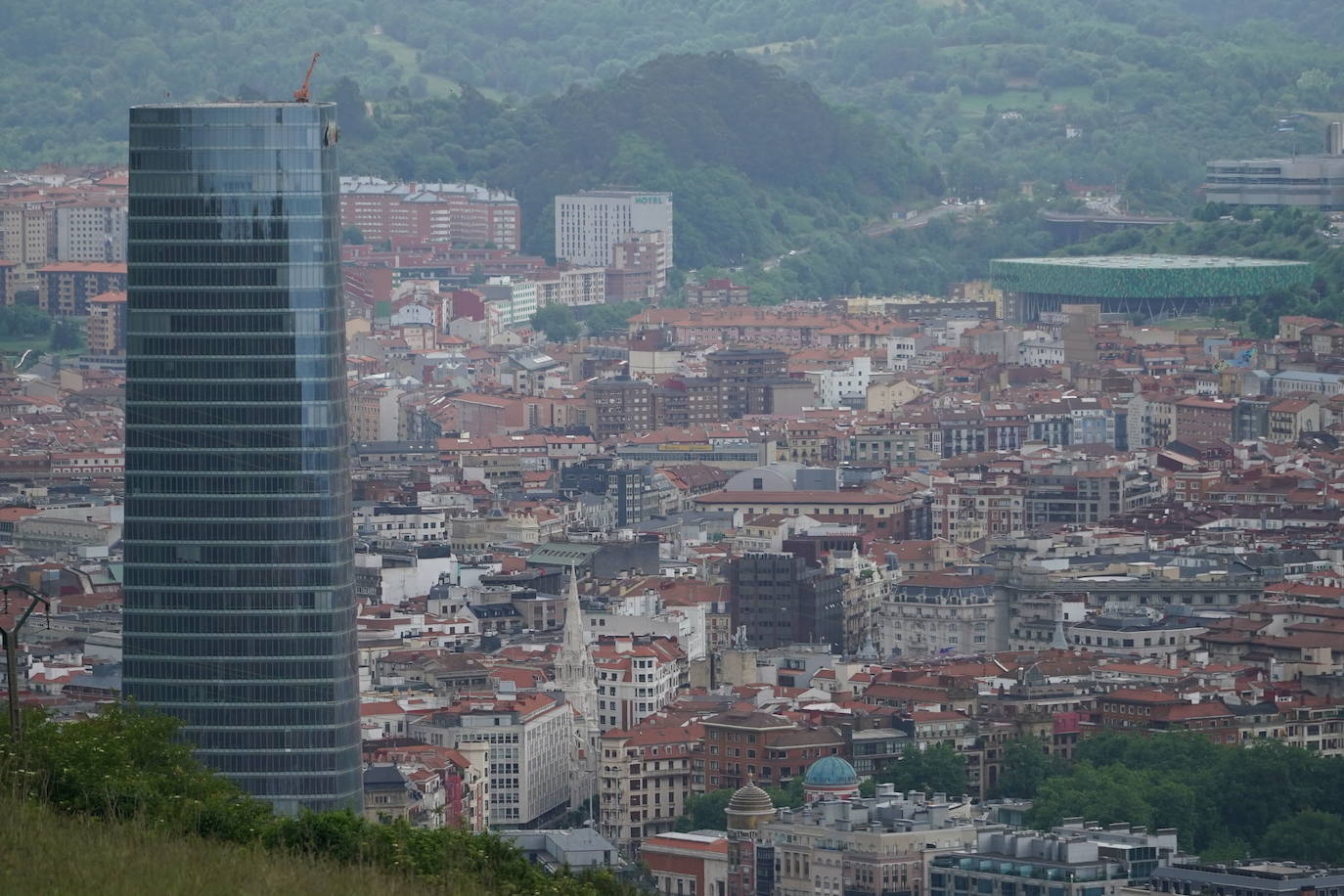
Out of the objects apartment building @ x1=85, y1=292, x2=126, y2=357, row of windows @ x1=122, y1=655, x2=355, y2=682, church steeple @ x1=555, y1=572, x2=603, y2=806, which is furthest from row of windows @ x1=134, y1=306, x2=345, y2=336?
apartment building @ x1=85, y1=292, x2=126, y2=357

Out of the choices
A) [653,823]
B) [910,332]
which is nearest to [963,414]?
[910,332]

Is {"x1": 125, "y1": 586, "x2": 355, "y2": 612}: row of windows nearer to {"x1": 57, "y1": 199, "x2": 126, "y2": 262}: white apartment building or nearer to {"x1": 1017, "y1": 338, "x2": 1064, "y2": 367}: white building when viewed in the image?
{"x1": 1017, "y1": 338, "x2": 1064, "y2": 367}: white building

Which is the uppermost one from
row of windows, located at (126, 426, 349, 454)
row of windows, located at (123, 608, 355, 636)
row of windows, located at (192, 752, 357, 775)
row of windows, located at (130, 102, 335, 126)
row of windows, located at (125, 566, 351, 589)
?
row of windows, located at (130, 102, 335, 126)

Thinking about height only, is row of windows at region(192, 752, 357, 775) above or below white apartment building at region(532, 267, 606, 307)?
below

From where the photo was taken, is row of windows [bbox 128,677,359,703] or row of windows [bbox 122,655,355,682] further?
row of windows [bbox 122,655,355,682]

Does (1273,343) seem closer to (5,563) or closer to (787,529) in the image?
(787,529)

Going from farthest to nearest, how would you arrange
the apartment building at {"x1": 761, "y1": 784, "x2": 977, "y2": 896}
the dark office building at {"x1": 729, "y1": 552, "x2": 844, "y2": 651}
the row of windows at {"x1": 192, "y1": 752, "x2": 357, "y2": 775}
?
the dark office building at {"x1": 729, "y1": 552, "x2": 844, "y2": 651}
the row of windows at {"x1": 192, "y1": 752, "x2": 357, "y2": 775}
the apartment building at {"x1": 761, "y1": 784, "x2": 977, "y2": 896}

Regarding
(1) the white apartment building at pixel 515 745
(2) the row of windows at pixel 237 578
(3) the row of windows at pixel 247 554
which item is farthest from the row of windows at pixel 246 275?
(1) the white apartment building at pixel 515 745
